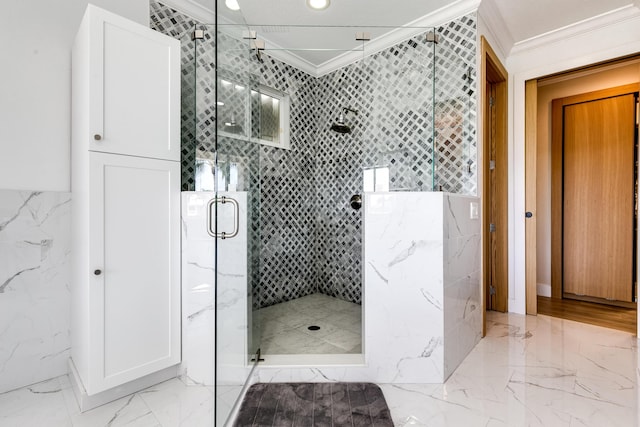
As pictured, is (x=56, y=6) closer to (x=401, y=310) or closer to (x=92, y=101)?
(x=92, y=101)

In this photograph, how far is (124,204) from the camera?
1.64 meters

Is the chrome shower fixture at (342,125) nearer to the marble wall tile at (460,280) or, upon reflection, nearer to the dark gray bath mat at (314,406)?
the marble wall tile at (460,280)

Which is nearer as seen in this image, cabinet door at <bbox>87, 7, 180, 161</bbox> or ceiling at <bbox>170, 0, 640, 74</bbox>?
cabinet door at <bbox>87, 7, 180, 161</bbox>

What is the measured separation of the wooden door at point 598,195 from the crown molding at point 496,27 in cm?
126

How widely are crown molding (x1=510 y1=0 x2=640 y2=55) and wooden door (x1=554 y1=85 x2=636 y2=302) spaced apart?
1.05 m

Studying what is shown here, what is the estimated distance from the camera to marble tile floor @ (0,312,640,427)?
145 cm

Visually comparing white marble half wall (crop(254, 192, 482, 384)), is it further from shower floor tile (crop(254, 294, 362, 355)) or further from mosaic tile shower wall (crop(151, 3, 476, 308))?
mosaic tile shower wall (crop(151, 3, 476, 308))

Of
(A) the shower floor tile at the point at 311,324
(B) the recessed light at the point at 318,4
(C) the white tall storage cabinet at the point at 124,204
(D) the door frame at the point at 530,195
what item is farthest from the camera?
(D) the door frame at the point at 530,195

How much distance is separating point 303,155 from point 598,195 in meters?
3.15

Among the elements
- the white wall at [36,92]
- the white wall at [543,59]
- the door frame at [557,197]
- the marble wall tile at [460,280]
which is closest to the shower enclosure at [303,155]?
the marble wall tile at [460,280]

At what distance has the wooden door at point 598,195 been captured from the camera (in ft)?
10.1

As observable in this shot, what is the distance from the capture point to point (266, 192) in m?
2.97

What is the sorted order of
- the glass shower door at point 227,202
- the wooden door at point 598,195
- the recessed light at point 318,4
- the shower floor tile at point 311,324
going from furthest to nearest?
the wooden door at point 598,195, the recessed light at point 318,4, the shower floor tile at point 311,324, the glass shower door at point 227,202

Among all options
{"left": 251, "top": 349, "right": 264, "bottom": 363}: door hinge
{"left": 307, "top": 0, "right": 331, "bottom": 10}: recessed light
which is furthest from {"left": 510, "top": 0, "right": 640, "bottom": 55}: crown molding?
{"left": 251, "top": 349, "right": 264, "bottom": 363}: door hinge
